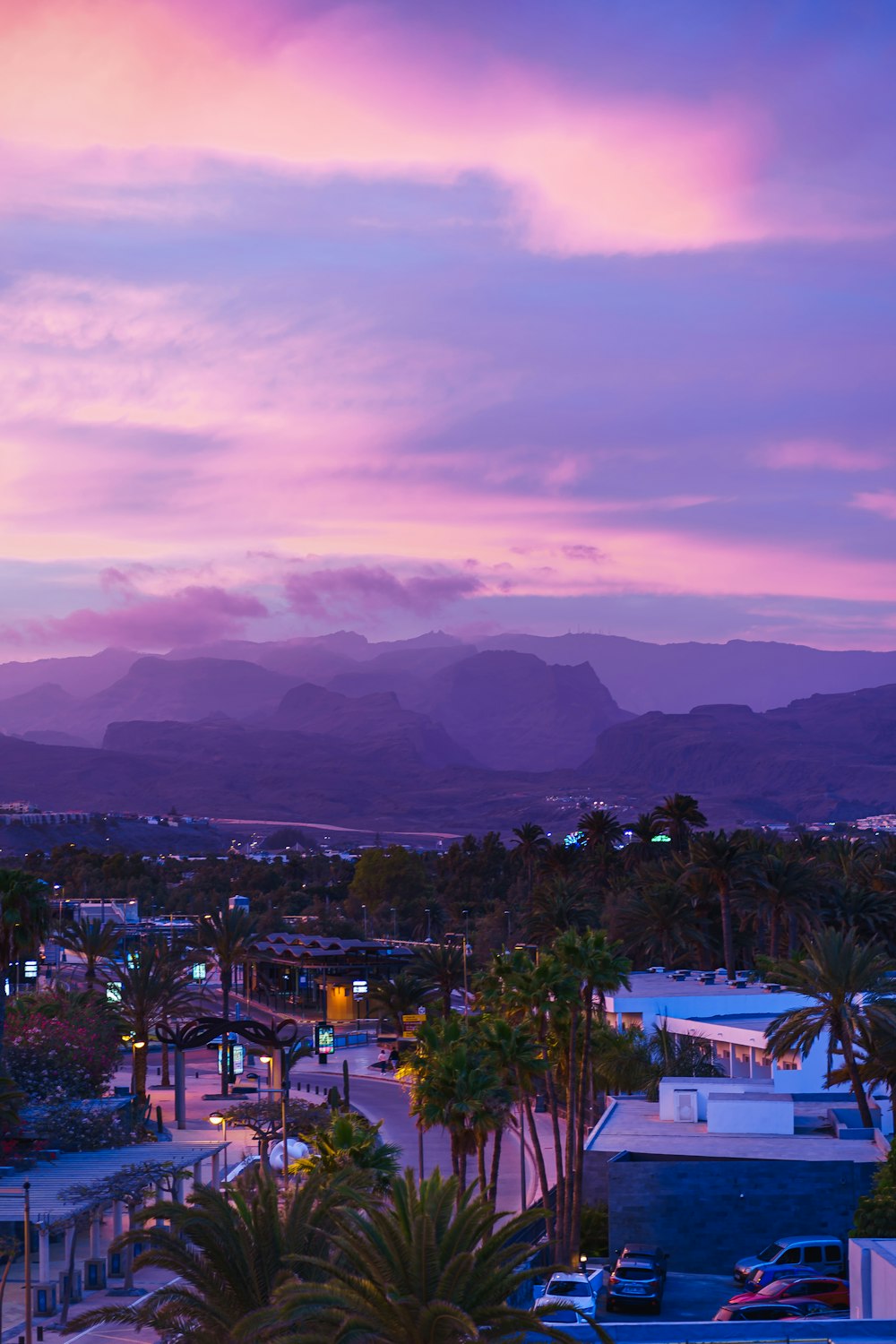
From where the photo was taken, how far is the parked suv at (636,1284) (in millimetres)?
36281

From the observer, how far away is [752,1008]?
7062cm

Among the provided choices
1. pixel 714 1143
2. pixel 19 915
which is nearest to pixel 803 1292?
pixel 714 1143

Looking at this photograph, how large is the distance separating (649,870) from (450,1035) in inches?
2026

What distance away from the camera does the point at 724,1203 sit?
42.6 metres

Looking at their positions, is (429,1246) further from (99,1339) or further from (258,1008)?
(258,1008)

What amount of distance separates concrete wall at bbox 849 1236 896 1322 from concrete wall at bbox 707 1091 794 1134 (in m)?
21.8

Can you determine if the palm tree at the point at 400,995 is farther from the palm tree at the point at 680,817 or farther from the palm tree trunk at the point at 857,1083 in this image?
the palm tree trunk at the point at 857,1083

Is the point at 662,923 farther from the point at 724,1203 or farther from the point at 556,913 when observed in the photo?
the point at 724,1203

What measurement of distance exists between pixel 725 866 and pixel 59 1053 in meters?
38.4

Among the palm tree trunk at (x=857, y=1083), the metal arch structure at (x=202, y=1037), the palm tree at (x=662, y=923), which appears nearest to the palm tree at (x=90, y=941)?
the metal arch structure at (x=202, y=1037)

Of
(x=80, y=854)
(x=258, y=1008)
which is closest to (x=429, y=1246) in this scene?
(x=258, y=1008)

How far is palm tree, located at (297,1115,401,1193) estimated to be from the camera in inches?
1414

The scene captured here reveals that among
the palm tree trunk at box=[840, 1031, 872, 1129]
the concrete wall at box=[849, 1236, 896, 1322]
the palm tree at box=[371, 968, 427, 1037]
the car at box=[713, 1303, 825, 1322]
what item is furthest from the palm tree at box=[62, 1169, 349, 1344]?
the palm tree at box=[371, 968, 427, 1037]

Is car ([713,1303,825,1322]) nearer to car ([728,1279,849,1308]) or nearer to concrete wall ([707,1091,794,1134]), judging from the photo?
car ([728,1279,849,1308])
